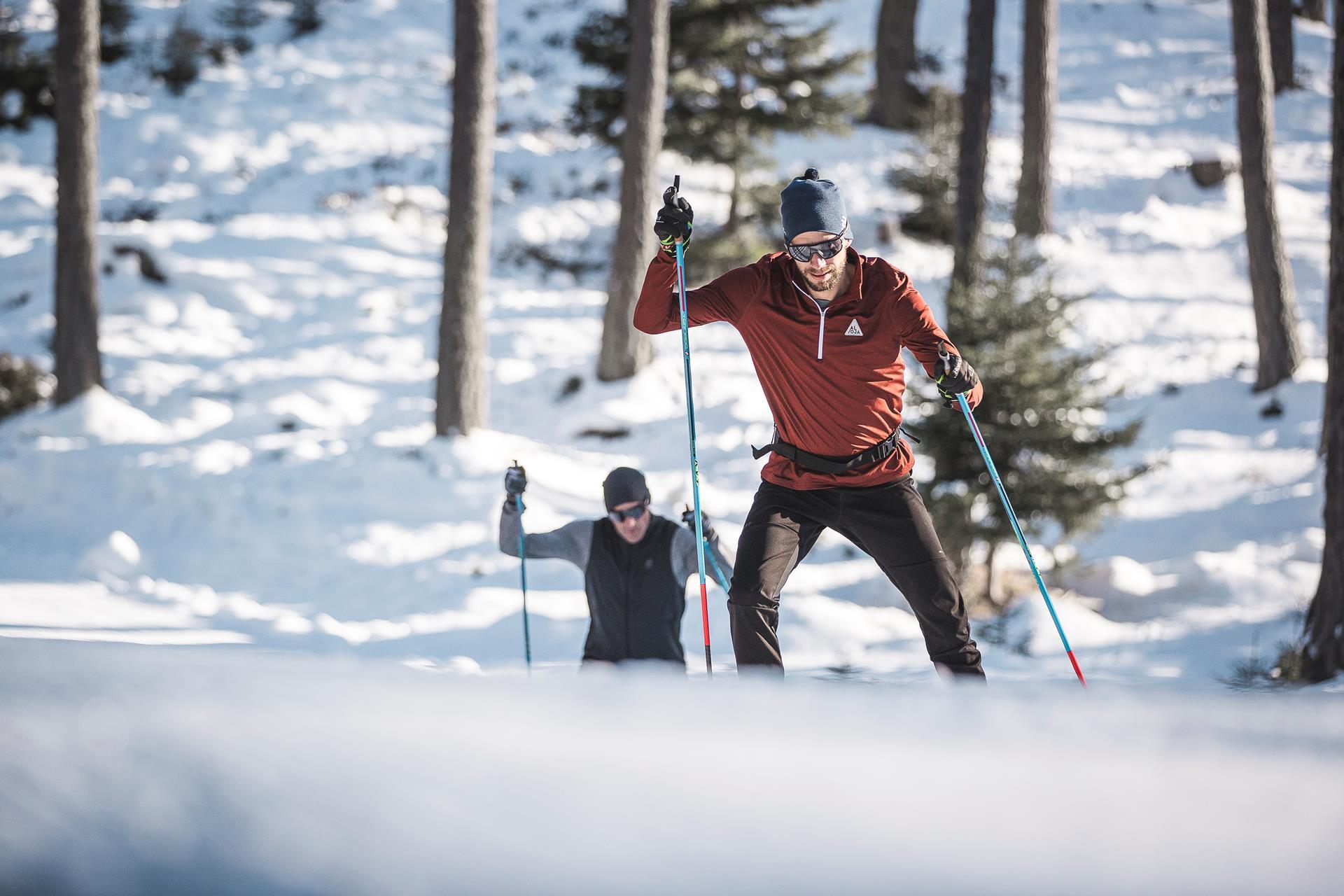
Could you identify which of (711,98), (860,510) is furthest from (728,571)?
(711,98)

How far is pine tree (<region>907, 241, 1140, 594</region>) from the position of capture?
26.0 feet

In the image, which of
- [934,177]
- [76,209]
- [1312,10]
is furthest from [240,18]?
[1312,10]

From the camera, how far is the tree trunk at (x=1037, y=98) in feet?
49.1

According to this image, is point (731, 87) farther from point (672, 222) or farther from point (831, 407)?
point (831, 407)

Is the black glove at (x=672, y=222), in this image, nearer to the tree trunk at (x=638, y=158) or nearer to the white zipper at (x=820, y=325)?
the white zipper at (x=820, y=325)

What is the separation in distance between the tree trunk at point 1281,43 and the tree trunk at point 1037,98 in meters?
7.55

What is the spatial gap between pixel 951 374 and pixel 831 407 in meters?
0.46

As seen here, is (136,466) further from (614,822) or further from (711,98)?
(614,822)

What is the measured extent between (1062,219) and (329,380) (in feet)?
41.6

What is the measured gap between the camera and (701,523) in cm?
462

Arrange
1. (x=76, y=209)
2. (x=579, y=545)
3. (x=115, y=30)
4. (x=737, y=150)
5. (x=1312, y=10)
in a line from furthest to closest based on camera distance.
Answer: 1. (x=1312, y=10)
2. (x=115, y=30)
3. (x=737, y=150)
4. (x=76, y=209)
5. (x=579, y=545)

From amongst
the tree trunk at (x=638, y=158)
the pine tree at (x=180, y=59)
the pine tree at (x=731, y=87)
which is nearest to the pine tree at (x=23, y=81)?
the pine tree at (x=180, y=59)

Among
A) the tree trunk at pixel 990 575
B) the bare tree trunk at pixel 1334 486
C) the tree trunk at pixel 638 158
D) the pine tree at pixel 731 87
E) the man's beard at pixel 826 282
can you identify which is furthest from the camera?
the pine tree at pixel 731 87

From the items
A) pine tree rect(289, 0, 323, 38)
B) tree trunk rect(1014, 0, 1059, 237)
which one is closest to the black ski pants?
tree trunk rect(1014, 0, 1059, 237)
